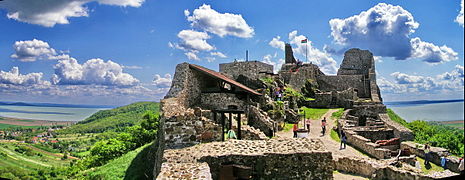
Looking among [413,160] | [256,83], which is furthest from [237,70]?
[413,160]

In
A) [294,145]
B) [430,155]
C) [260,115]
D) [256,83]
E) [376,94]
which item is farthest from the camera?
[376,94]

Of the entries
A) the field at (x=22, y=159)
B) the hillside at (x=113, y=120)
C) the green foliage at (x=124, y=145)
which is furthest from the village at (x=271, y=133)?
the hillside at (x=113, y=120)

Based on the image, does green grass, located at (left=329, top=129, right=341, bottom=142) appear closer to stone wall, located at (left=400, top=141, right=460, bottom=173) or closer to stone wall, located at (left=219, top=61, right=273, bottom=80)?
stone wall, located at (left=400, top=141, right=460, bottom=173)

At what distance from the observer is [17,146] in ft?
58.2

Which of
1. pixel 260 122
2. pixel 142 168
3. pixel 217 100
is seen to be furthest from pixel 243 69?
pixel 142 168

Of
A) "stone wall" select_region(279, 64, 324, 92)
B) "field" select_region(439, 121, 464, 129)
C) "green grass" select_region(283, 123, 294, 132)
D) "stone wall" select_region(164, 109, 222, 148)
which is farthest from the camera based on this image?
"stone wall" select_region(279, 64, 324, 92)

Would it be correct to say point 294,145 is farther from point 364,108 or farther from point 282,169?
point 364,108

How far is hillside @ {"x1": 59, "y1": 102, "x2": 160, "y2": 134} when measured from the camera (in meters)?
65.8

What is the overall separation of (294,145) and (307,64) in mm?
33011

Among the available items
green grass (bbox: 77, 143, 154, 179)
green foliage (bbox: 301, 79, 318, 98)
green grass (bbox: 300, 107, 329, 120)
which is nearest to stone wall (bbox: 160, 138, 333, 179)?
green grass (bbox: 77, 143, 154, 179)

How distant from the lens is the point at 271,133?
15.4 meters

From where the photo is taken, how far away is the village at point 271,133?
6.95 metres

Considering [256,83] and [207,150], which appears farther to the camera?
[256,83]

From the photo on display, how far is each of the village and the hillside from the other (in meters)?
42.7
